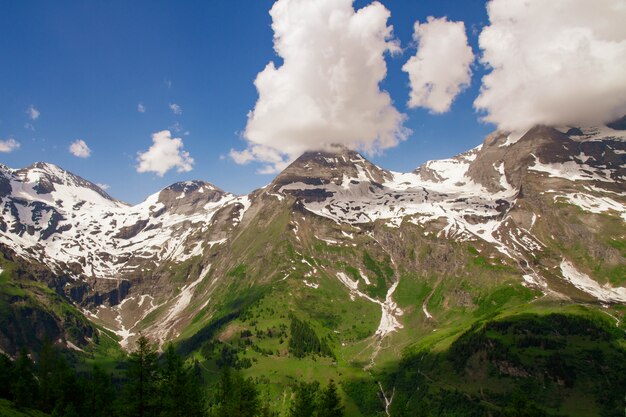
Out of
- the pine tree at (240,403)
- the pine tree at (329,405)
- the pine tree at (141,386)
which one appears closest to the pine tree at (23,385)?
the pine tree at (141,386)

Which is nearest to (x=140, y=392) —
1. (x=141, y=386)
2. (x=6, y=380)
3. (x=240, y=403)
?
(x=141, y=386)

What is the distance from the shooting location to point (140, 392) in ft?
193

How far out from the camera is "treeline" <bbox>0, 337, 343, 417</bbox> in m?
58.9

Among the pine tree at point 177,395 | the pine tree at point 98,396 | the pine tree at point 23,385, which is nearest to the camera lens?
the pine tree at point 177,395

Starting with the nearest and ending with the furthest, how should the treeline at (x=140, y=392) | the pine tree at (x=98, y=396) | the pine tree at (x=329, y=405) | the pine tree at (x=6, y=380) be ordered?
the treeline at (x=140, y=392) < the pine tree at (x=329, y=405) < the pine tree at (x=98, y=396) < the pine tree at (x=6, y=380)

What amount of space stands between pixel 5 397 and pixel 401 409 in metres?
78.0

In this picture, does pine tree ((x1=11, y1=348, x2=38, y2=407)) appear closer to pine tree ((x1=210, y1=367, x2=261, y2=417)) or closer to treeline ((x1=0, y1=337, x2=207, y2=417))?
treeline ((x1=0, y1=337, x2=207, y2=417))

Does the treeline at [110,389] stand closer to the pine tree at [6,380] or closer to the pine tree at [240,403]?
the pine tree at [6,380]

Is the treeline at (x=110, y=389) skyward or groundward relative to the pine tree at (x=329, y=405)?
skyward

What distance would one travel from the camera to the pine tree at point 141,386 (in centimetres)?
5819

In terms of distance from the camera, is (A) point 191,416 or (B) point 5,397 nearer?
(A) point 191,416

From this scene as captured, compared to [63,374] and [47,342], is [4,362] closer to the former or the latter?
[47,342]

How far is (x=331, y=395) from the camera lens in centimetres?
7850

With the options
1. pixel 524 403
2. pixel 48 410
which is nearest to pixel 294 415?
pixel 524 403
